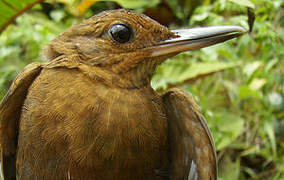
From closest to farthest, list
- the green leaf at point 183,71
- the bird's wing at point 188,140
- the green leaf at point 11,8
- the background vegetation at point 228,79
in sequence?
the bird's wing at point 188,140 < the green leaf at point 11,8 < the background vegetation at point 228,79 < the green leaf at point 183,71

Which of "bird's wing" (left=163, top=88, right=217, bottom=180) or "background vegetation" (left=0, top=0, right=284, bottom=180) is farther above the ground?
"background vegetation" (left=0, top=0, right=284, bottom=180)

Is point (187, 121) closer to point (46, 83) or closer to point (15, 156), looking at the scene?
point (46, 83)

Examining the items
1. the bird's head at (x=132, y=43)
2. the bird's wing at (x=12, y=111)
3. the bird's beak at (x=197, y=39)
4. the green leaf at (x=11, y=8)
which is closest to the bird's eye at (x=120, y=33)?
the bird's head at (x=132, y=43)

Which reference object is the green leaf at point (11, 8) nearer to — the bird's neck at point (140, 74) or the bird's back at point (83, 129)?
the bird's back at point (83, 129)

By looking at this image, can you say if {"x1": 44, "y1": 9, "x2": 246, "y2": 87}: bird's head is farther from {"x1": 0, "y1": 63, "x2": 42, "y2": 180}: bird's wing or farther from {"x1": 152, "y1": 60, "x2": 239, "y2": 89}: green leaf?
{"x1": 152, "y1": 60, "x2": 239, "y2": 89}: green leaf

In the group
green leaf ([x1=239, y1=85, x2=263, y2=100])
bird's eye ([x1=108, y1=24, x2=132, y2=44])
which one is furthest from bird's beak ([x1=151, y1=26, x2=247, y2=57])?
green leaf ([x1=239, y1=85, x2=263, y2=100])

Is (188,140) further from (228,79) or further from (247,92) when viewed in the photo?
(228,79)

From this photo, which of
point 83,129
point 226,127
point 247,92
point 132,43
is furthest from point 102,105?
point 247,92
